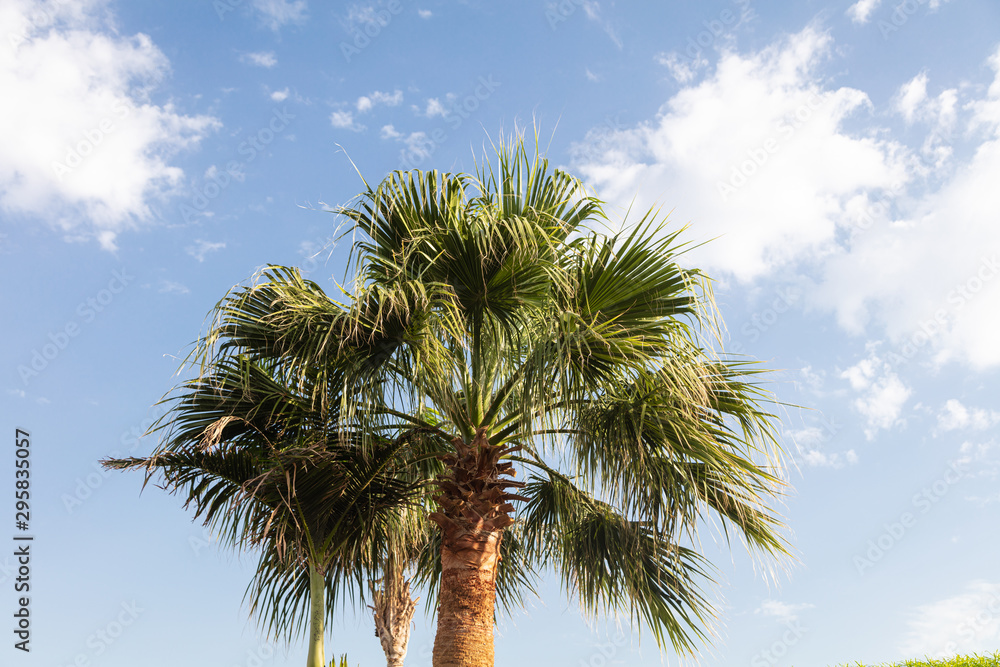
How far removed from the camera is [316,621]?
6.11 metres

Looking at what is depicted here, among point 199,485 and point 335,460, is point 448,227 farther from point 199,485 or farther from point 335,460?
point 199,485

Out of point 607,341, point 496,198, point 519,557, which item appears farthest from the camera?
point 519,557

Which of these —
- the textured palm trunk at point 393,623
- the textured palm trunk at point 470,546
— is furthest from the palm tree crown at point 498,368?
the textured palm trunk at point 393,623

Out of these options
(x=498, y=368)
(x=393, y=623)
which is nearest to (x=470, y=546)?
(x=498, y=368)

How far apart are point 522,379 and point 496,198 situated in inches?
67.0

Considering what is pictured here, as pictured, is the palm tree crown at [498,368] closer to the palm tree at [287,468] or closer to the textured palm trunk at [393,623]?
the palm tree at [287,468]

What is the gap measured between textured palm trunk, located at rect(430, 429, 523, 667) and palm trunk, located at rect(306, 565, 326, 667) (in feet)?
3.47

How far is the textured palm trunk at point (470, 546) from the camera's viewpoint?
547 centimetres

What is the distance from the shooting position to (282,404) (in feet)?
19.3

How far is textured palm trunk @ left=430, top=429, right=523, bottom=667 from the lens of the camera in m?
5.47

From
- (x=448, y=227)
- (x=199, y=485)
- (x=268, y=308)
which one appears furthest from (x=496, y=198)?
(x=199, y=485)

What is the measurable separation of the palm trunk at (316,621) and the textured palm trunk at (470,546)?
106 cm

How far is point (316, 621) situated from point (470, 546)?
5.13ft

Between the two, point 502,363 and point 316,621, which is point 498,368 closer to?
point 502,363
